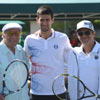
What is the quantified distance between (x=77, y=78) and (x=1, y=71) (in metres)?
0.88

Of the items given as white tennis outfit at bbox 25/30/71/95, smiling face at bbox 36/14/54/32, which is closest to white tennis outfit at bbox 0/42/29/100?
white tennis outfit at bbox 25/30/71/95

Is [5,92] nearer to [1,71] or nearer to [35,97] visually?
[1,71]

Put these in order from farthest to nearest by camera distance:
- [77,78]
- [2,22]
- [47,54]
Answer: [2,22], [47,54], [77,78]

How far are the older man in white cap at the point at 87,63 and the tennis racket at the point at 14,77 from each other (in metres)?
0.56

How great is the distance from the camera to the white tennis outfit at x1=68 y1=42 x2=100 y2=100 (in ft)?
10.0

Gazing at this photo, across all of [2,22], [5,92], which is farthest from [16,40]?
[2,22]

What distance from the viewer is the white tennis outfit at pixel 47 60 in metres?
3.46

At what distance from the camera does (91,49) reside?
3.16 m

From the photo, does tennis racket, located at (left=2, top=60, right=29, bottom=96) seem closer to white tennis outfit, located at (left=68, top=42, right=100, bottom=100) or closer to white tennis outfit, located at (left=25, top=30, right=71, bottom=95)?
white tennis outfit, located at (left=25, top=30, right=71, bottom=95)

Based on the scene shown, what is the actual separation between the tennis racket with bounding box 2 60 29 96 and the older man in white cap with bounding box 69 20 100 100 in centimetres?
56

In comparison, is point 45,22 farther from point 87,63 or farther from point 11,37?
point 87,63

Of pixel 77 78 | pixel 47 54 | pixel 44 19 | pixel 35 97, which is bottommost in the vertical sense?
pixel 35 97

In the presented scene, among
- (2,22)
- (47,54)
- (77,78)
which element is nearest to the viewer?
(77,78)

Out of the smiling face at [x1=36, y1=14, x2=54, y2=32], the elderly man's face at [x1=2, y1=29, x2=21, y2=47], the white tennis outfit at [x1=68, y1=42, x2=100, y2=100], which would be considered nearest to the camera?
the white tennis outfit at [x1=68, y1=42, x2=100, y2=100]
